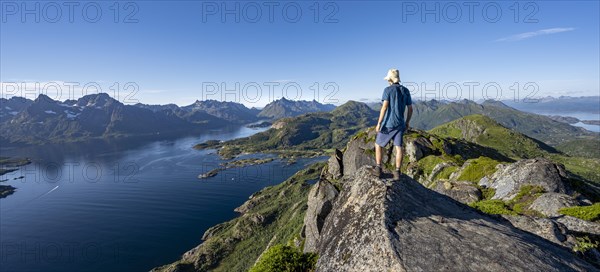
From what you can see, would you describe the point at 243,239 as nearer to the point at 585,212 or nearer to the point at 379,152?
the point at 585,212

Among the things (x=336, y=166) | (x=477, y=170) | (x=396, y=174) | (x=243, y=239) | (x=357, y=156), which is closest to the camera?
(x=396, y=174)

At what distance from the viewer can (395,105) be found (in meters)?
14.3

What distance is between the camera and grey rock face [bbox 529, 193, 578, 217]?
2354 cm

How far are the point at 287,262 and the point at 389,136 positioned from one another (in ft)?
27.6

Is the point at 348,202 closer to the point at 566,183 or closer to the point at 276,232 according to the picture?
the point at 566,183

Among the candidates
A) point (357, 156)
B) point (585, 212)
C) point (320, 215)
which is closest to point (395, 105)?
point (320, 215)

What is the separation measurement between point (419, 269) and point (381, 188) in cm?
414

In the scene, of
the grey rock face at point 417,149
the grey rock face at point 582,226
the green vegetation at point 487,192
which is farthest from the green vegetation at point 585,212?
the grey rock face at point 417,149

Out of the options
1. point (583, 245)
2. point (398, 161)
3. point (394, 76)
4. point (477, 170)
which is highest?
point (394, 76)

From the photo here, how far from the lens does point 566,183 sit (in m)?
34.1

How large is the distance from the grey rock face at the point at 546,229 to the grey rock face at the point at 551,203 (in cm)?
1010

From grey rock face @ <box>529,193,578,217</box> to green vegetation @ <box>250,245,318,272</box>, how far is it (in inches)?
804

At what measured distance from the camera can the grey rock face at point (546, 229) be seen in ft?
46.2

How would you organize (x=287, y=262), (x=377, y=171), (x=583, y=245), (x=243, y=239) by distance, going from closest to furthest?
(x=583, y=245) → (x=377, y=171) → (x=287, y=262) → (x=243, y=239)
